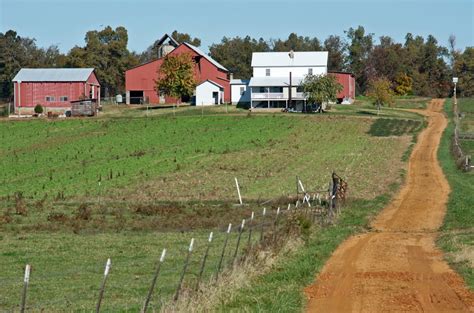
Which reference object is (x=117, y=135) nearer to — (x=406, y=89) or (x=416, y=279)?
(x=416, y=279)

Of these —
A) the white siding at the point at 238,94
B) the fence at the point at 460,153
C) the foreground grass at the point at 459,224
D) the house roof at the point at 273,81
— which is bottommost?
the foreground grass at the point at 459,224

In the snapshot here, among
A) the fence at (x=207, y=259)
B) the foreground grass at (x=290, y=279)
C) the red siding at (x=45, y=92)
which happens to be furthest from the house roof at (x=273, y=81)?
the foreground grass at (x=290, y=279)

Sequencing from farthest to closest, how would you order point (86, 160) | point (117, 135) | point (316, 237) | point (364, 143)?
point (117, 135) < point (364, 143) < point (86, 160) < point (316, 237)

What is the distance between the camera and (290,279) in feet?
60.7

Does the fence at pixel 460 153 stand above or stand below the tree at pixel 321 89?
below

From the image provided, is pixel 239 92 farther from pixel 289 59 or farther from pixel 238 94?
pixel 289 59

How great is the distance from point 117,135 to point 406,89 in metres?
83.6

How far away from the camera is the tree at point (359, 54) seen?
519 ft

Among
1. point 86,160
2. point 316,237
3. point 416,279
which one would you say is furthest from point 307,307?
point 86,160

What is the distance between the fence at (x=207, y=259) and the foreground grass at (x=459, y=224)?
13.7 ft

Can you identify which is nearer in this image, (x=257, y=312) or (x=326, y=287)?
(x=257, y=312)

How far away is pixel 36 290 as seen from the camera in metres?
17.6

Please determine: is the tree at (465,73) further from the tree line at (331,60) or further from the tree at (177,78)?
the tree at (177,78)

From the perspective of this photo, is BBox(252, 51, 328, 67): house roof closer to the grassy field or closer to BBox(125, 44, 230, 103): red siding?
BBox(125, 44, 230, 103): red siding
